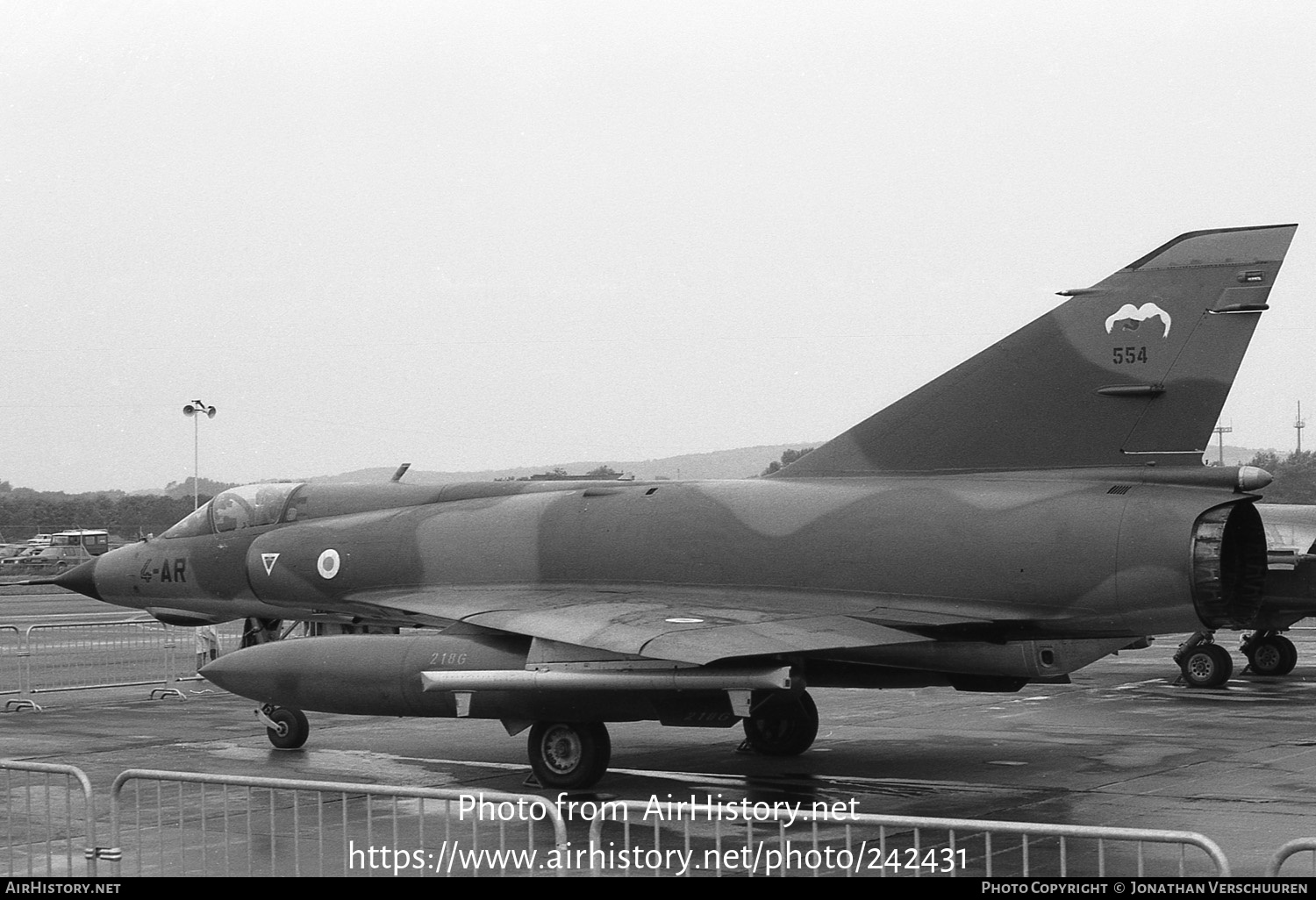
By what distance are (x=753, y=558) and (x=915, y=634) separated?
1553mm

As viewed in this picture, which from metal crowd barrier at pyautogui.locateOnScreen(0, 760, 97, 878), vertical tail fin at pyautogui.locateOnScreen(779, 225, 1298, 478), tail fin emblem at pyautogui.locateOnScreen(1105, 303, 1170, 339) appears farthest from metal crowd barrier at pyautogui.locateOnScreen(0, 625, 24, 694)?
tail fin emblem at pyautogui.locateOnScreen(1105, 303, 1170, 339)

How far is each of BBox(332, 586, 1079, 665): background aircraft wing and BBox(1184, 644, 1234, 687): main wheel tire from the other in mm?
9039

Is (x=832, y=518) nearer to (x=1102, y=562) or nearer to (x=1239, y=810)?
(x=1102, y=562)

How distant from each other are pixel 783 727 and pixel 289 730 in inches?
184

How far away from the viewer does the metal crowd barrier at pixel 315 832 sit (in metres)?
6.75

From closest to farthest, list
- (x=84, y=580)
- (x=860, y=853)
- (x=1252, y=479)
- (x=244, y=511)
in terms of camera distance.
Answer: (x=860, y=853) < (x=1252, y=479) < (x=244, y=511) < (x=84, y=580)

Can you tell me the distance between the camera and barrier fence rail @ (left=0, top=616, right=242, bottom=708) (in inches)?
768

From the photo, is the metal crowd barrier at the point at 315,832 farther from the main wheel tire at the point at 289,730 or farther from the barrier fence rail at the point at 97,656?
the barrier fence rail at the point at 97,656

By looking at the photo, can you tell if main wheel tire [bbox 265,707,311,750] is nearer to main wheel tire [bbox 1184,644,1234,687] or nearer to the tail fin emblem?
the tail fin emblem

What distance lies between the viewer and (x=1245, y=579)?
1055 centimetres

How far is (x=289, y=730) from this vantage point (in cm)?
1370

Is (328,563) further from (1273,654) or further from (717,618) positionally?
(1273,654)

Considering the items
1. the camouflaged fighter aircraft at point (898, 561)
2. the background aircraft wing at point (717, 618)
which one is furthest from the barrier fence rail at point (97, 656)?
the background aircraft wing at point (717, 618)

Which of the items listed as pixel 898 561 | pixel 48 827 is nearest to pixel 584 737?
pixel 898 561
